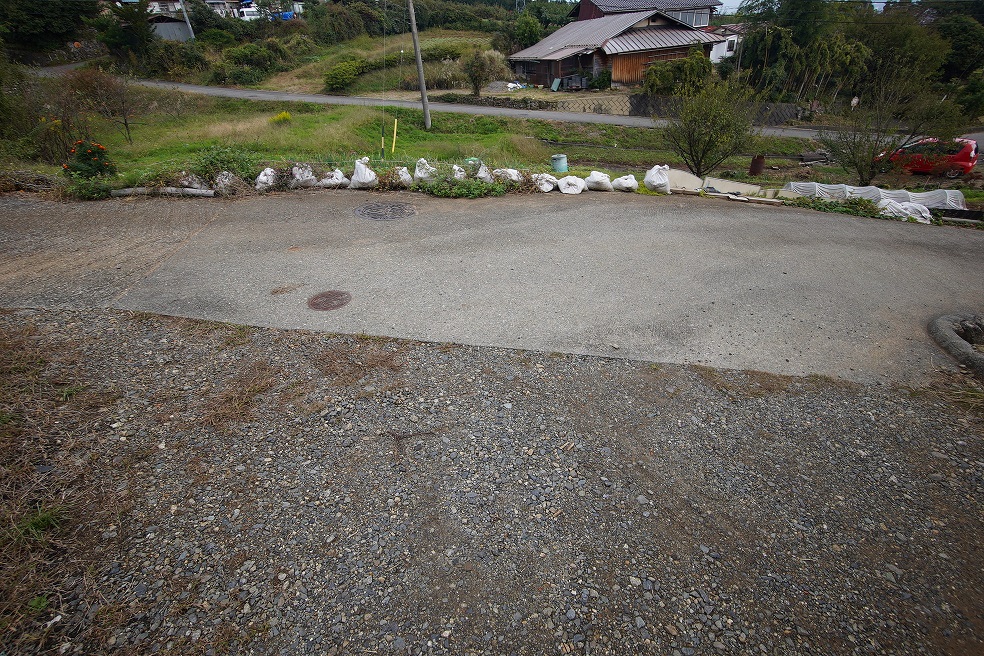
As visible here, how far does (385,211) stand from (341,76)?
28894 millimetres

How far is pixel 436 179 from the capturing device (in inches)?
342

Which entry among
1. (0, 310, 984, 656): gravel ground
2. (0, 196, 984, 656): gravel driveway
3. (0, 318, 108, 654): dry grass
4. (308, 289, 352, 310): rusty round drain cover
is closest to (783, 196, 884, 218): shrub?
(0, 196, 984, 656): gravel driveway

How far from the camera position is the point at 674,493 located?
9.82 ft

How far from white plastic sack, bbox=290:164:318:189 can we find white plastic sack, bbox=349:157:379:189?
709mm

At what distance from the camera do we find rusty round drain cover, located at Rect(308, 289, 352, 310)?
504 cm

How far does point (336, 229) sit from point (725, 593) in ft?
21.7

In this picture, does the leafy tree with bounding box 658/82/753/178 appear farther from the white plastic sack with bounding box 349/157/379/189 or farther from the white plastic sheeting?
the white plastic sack with bounding box 349/157/379/189

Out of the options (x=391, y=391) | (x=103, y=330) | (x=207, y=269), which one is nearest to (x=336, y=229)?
(x=207, y=269)

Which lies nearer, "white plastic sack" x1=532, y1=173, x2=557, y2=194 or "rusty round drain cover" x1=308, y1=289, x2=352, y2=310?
"rusty round drain cover" x1=308, y1=289, x2=352, y2=310

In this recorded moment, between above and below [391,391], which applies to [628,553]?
below

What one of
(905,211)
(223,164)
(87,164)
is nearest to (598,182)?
(905,211)

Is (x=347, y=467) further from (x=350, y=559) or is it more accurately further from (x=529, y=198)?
(x=529, y=198)

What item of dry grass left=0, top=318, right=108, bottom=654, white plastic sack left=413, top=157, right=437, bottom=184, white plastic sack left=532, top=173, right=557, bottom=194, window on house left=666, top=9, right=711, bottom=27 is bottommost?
dry grass left=0, top=318, right=108, bottom=654

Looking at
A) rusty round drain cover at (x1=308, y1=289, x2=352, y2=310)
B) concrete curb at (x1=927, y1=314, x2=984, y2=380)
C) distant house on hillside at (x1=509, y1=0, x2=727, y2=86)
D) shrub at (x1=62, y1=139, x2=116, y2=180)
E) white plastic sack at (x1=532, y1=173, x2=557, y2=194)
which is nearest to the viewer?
concrete curb at (x1=927, y1=314, x2=984, y2=380)
